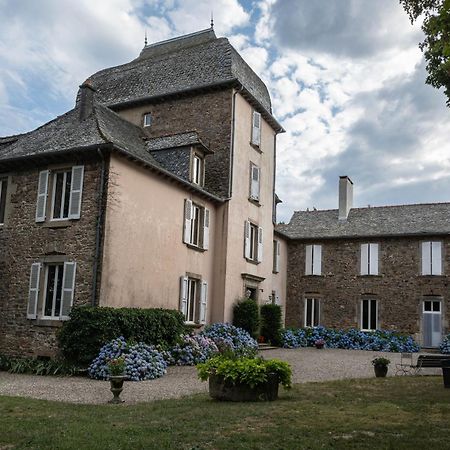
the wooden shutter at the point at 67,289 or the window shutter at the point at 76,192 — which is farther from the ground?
the window shutter at the point at 76,192

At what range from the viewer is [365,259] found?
2544 cm

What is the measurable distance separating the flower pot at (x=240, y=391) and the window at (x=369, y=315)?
17.1 metres

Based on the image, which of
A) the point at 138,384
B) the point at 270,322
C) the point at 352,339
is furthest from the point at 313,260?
the point at 138,384

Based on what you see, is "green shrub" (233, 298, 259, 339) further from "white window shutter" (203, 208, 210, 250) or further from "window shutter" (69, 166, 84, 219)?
"window shutter" (69, 166, 84, 219)

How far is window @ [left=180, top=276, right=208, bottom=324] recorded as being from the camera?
18.1m

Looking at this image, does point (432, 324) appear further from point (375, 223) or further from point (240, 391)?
point (240, 391)

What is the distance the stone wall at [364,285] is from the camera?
24156mm

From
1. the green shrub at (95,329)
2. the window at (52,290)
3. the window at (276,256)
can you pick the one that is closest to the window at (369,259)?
the window at (276,256)

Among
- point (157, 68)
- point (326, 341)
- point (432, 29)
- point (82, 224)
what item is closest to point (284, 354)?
point (326, 341)

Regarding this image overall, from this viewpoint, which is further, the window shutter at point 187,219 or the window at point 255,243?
the window at point 255,243

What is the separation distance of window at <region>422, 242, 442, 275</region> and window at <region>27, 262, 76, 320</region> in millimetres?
16490

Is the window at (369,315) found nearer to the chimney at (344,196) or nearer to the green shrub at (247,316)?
the chimney at (344,196)

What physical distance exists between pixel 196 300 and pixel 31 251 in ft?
19.2

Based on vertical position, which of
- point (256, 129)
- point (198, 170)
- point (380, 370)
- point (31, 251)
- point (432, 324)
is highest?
point (256, 129)
